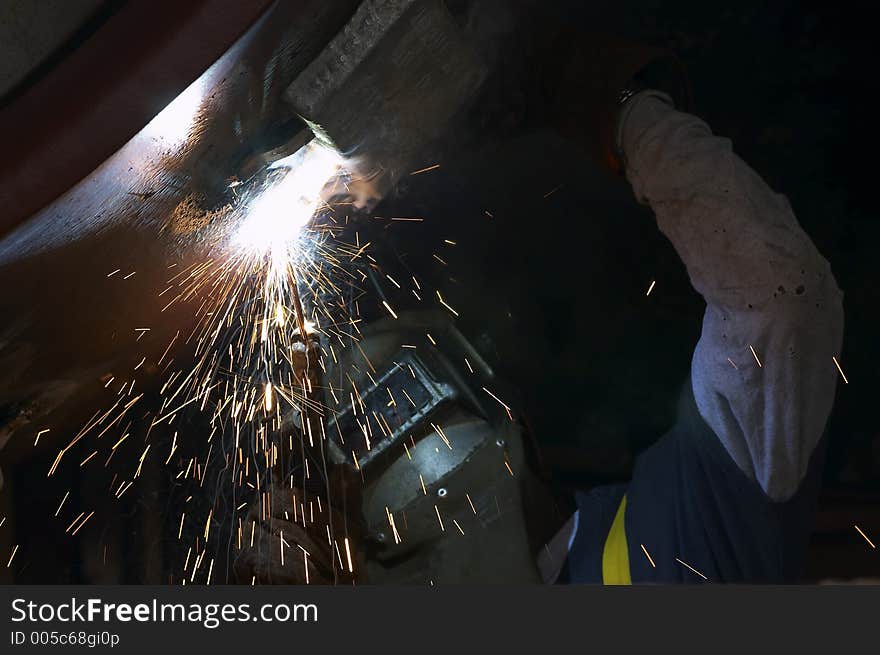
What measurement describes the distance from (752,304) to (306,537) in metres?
1.20

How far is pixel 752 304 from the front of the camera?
154cm

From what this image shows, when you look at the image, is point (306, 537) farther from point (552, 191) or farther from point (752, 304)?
point (552, 191)

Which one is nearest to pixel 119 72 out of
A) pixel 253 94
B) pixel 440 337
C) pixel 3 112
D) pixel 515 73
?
pixel 3 112

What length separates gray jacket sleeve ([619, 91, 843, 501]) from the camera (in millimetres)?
1519

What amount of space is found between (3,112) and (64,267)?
0.36m

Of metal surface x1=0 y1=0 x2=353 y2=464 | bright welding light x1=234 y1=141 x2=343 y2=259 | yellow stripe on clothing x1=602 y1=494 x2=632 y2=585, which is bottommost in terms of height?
yellow stripe on clothing x1=602 y1=494 x2=632 y2=585

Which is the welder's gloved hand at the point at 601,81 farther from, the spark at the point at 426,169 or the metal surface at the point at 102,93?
the metal surface at the point at 102,93

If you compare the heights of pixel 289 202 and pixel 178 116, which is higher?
pixel 178 116

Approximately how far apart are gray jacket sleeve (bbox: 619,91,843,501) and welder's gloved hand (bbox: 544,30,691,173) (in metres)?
0.18

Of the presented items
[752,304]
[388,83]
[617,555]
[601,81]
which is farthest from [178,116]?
[617,555]

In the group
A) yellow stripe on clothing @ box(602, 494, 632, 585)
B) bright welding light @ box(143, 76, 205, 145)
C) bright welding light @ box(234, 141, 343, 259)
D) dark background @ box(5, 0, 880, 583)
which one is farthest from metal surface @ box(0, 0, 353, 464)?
yellow stripe on clothing @ box(602, 494, 632, 585)

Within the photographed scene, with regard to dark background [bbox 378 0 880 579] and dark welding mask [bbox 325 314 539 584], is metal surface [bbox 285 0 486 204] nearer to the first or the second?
dark background [bbox 378 0 880 579]

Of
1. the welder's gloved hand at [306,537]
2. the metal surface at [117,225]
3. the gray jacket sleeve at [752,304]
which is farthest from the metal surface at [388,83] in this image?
the welder's gloved hand at [306,537]

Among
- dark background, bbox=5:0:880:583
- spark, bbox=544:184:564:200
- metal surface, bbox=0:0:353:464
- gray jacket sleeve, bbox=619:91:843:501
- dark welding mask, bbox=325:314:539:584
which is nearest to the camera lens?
metal surface, bbox=0:0:353:464
